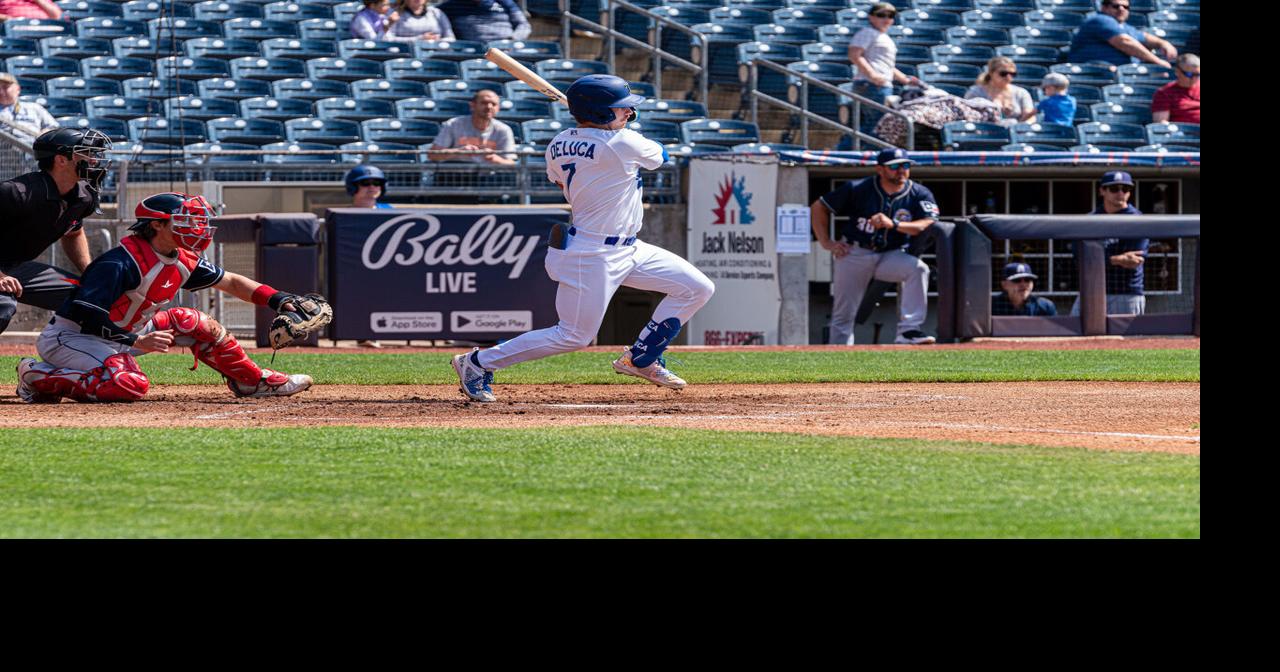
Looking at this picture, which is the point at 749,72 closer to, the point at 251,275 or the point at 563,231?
Answer: the point at 251,275

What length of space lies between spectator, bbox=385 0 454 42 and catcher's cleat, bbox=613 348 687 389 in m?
9.75

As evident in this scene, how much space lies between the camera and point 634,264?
8031 mm

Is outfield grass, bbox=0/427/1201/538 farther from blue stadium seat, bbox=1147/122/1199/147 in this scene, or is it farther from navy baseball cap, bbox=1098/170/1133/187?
blue stadium seat, bbox=1147/122/1199/147

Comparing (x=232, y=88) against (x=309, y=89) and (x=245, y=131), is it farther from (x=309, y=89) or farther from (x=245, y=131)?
(x=245, y=131)

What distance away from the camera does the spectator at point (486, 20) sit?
17750mm

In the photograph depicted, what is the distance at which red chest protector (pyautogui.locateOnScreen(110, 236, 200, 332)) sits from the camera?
784cm

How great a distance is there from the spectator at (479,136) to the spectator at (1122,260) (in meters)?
5.40

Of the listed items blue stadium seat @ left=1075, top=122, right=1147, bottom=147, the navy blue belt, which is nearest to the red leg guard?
the navy blue belt

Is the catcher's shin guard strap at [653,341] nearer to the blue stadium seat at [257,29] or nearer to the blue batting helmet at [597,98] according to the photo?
the blue batting helmet at [597,98]

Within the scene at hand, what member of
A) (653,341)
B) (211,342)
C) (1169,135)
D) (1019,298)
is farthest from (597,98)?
(1169,135)

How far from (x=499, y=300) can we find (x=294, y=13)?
6.47 meters

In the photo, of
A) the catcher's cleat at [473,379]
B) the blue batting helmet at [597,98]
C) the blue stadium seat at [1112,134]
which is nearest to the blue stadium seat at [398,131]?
the blue stadium seat at [1112,134]

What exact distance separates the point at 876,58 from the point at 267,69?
6661 mm

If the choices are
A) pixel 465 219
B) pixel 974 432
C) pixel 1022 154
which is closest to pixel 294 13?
pixel 465 219
